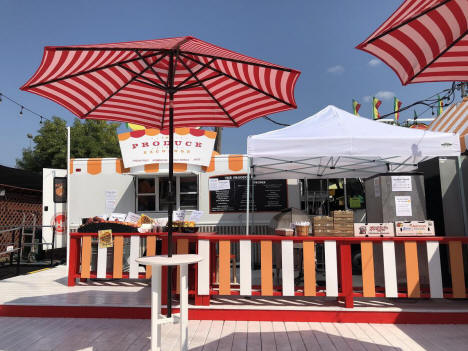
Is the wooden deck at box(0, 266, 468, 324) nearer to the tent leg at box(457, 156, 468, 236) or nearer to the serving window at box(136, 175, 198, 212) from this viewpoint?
the tent leg at box(457, 156, 468, 236)

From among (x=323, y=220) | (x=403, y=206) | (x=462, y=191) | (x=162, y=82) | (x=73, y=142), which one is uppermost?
(x=73, y=142)

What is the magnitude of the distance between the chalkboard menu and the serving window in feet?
1.93

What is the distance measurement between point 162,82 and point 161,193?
5601 mm

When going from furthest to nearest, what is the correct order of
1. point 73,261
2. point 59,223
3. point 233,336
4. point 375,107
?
point 375,107
point 59,223
point 73,261
point 233,336

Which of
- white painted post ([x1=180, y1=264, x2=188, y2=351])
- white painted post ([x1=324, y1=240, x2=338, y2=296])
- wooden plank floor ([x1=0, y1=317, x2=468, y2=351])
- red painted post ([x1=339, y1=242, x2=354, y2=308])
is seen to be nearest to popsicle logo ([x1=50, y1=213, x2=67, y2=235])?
wooden plank floor ([x1=0, y1=317, x2=468, y2=351])

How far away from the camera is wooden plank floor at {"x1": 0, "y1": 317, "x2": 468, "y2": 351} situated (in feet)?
9.19

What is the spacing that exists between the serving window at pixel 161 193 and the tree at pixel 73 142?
47.6 ft

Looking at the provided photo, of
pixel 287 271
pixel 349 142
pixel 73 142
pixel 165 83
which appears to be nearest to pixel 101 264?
pixel 287 271

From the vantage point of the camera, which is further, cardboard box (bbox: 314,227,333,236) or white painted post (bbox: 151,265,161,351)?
cardboard box (bbox: 314,227,333,236)

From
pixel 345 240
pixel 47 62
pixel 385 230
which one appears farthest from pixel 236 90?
pixel 385 230

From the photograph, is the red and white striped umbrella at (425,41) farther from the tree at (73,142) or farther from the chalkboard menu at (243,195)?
the tree at (73,142)

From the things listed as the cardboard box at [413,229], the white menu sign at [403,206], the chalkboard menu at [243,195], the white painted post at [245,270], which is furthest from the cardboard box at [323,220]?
the chalkboard menu at [243,195]

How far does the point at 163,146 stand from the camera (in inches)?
304

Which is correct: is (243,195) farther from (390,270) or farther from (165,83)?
(165,83)
